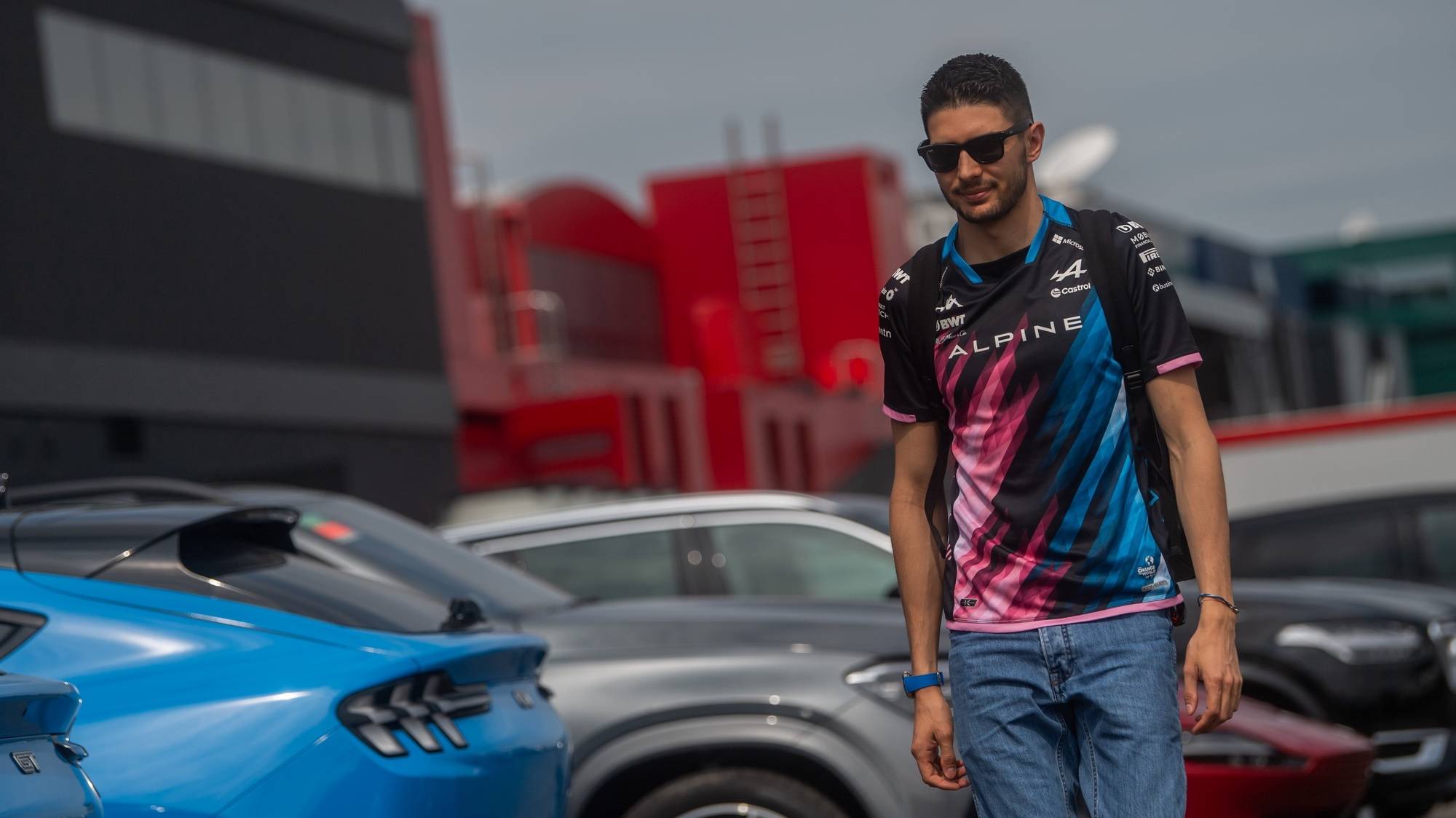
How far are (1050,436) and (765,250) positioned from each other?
26.9 m

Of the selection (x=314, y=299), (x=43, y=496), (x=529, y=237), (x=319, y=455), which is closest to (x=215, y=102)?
(x=314, y=299)

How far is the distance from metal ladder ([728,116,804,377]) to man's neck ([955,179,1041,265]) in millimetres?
26071

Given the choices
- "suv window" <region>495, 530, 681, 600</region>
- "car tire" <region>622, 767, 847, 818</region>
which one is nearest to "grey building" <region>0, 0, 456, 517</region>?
"suv window" <region>495, 530, 681, 600</region>

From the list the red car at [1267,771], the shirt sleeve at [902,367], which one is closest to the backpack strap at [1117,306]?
the shirt sleeve at [902,367]

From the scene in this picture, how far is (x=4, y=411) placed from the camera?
14.5 metres

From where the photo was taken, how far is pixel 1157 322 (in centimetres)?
352

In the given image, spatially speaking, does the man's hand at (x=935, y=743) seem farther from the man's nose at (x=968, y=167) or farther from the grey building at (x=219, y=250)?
the grey building at (x=219, y=250)

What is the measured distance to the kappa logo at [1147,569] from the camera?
3.47 metres

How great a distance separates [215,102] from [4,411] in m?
4.42

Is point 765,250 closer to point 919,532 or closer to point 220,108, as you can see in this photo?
point 220,108

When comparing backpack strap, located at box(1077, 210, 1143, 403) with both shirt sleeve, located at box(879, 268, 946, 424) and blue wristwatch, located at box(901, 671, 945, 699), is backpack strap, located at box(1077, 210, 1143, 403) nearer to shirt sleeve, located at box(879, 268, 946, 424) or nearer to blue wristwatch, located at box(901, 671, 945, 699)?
shirt sleeve, located at box(879, 268, 946, 424)

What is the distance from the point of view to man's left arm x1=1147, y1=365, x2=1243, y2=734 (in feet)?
10.9

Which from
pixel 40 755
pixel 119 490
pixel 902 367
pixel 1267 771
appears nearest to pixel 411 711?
pixel 40 755

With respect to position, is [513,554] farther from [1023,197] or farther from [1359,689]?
[1023,197]
